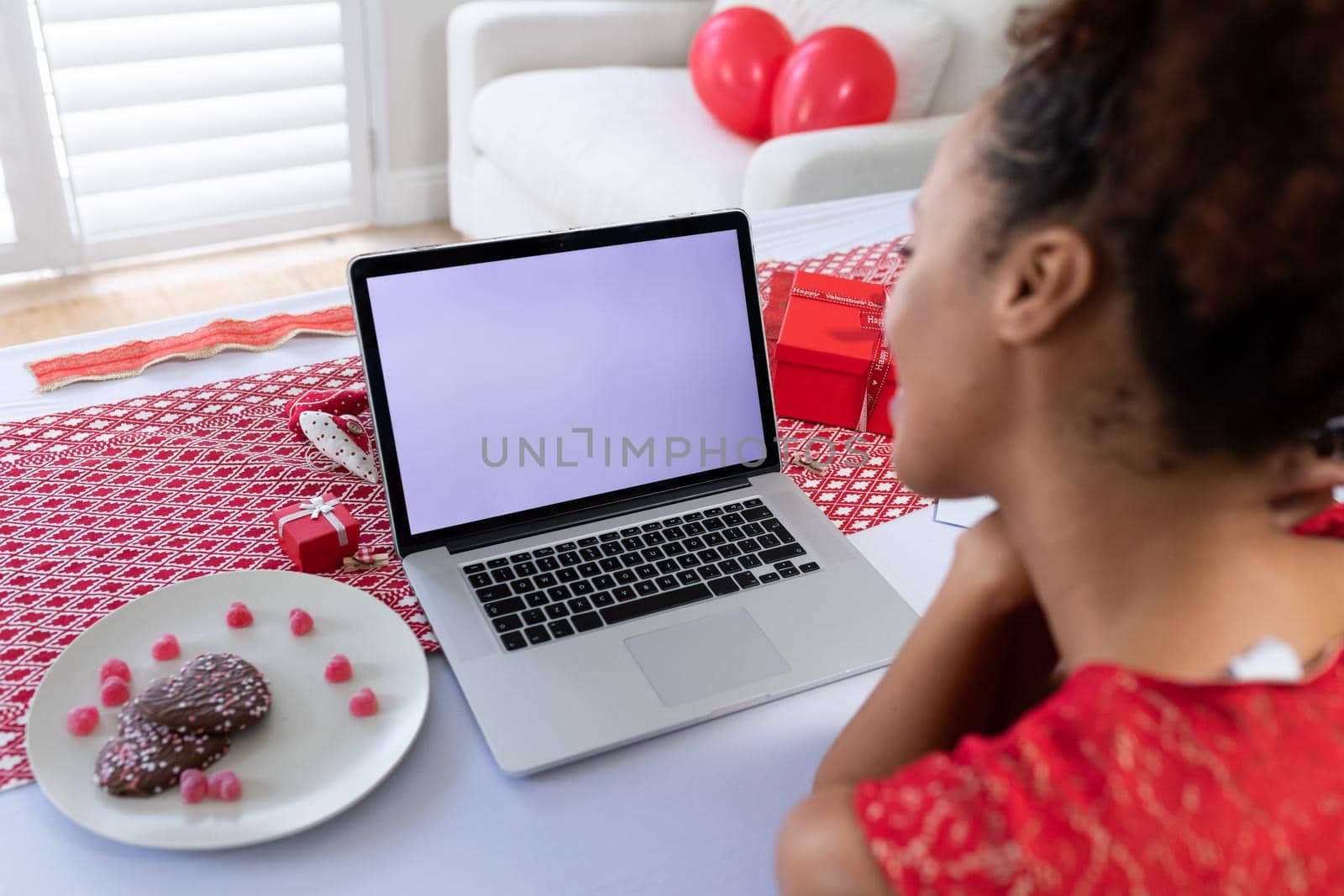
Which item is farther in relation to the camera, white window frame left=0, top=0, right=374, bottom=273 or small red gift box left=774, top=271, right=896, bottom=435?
white window frame left=0, top=0, right=374, bottom=273

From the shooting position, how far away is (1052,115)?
413 millimetres

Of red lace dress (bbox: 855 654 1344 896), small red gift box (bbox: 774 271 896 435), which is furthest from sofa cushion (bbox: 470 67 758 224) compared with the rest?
red lace dress (bbox: 855 654 1344 896)

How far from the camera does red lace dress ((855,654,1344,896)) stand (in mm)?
402

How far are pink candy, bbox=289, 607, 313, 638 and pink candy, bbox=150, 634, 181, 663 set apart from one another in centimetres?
7

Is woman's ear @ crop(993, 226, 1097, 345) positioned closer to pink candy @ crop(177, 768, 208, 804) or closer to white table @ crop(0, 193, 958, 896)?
white table @ crop(0, 193, 958, 896)

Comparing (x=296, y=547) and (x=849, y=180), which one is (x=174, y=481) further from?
(x=849, y=180)

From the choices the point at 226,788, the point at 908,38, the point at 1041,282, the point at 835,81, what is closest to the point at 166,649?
the point at 226,788

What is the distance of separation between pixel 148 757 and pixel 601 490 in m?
0.39

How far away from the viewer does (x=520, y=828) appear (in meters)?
0.65

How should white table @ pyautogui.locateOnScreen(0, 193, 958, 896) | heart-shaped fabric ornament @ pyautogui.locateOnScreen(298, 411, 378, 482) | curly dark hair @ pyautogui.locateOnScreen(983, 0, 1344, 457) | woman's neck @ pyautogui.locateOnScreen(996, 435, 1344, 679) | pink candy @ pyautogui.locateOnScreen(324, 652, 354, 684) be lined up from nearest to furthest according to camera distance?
curly dark hair @ pyautogui.locateOnScreen(983, 0, 1344, 457) → woman's neck @ pyautogui.locateOnScreen(996, 435, 1344, 679) → white table @ pyautogui.locateOnScreen(0, 193, 958, 896) → pink candy @ pyautogui.locateOnScreen(324, 652, 354, 684) → heart-shaped fabric ornament @ pyautogui.locateOnScreen(298, 411, 378, 482)

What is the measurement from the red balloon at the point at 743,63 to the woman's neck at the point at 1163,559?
1.95 meters

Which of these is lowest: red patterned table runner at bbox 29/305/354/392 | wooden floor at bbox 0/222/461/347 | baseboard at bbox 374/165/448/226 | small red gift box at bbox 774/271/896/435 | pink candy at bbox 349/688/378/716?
wooden floor at bbox 0/222/461/347

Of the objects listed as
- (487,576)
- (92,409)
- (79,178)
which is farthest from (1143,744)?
(79,178)

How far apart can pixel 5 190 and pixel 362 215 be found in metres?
0.85
